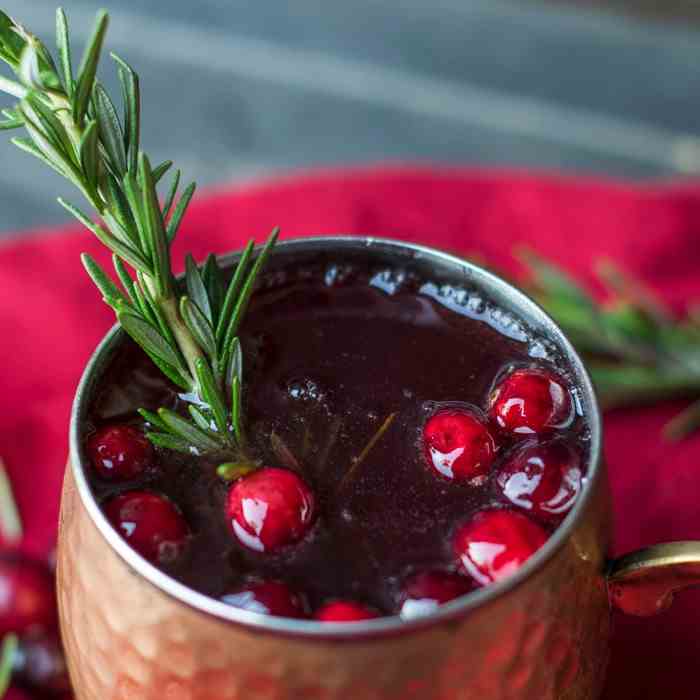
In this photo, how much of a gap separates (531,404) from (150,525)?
221mm

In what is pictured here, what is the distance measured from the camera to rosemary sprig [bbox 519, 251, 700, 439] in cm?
104

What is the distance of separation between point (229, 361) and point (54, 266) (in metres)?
0.57

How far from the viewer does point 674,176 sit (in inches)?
75.7

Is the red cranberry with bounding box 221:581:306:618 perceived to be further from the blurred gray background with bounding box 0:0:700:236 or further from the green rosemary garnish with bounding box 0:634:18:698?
the blurred gray background with bounding box 0:0:700:236

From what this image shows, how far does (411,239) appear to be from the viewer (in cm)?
121

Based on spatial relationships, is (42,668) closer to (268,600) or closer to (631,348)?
(268,600)

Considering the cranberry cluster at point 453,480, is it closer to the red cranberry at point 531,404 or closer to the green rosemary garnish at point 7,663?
the red cranberry at point 531,404

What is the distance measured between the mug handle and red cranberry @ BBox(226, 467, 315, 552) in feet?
0.57

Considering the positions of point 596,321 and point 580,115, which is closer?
point 596,321

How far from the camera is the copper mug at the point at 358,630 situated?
0.54 m

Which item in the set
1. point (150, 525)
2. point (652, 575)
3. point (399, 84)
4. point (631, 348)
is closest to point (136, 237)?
point (150, 525)

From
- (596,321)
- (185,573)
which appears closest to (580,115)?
(596,321)

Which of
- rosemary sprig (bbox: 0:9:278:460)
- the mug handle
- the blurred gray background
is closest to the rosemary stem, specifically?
rosemary sprig (bbox: 0:9:278:460)

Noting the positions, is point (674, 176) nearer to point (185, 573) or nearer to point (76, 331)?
point (76, 331)
